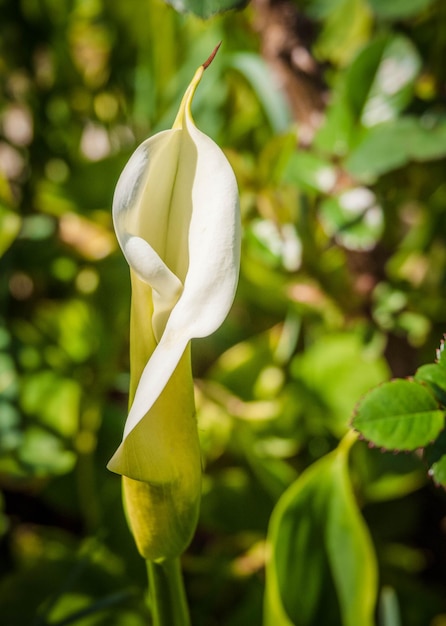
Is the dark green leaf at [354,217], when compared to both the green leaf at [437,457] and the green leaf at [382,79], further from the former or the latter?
the green leaf at [437,457]

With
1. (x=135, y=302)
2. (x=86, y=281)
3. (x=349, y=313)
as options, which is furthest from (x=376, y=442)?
(x=86, y=281)

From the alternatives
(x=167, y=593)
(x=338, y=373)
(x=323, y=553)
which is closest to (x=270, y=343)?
(x=338, y=373)

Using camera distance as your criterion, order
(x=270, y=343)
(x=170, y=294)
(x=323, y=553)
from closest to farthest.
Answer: (x=170, y=294) < (x=323, y=553) < (x=270, y=343)

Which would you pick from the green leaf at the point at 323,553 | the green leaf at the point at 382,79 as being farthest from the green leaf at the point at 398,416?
the green leaf at the point at 382,79

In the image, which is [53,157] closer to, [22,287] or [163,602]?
[22,287]

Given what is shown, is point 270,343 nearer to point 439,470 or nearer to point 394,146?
point 394,146

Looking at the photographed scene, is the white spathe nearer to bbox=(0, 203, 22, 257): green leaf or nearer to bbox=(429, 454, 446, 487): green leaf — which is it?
bbox=(429, 454, 446, 487): green leaf
